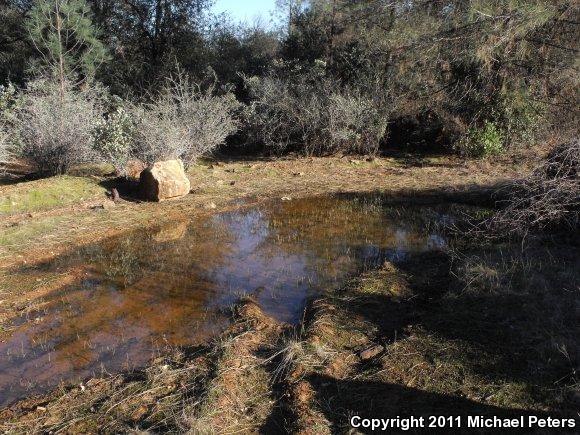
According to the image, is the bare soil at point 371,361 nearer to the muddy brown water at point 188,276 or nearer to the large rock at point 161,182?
the muddy brown water at point 188,276

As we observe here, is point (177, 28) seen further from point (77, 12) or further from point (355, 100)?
point (355, 100)

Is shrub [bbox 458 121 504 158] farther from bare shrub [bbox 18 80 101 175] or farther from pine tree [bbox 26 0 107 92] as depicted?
pine tree [bbox 26 0 107 92]

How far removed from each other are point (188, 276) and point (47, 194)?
4.44 metres

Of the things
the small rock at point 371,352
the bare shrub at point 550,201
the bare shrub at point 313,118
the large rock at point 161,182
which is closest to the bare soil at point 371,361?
the small rock at point 371,352

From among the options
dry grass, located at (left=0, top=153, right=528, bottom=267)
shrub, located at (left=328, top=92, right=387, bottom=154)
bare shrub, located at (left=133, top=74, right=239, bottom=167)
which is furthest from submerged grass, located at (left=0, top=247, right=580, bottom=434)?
shrub, located at (left=328, top=92, right=387, bottom=154)

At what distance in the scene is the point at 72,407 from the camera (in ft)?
13.3

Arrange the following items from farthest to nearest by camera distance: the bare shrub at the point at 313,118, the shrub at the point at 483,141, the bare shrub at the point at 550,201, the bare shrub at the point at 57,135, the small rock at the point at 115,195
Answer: the bare shrub at the point at 313,118 < the shrub at the point at 483,141 < the bare shrub at the point at 57,135 < the small rock at the point at 115,195 < the bare shrub at the point at 550,201

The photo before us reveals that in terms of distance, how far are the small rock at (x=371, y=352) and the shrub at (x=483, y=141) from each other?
1064cm

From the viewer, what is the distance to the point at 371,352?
4.59m

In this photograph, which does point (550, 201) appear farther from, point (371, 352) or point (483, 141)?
point (483, 141)

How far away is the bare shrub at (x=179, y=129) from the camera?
36.9ft

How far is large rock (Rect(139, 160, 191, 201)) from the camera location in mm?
10227

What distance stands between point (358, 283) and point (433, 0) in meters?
9.57

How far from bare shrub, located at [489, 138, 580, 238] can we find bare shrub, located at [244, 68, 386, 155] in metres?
7.69
